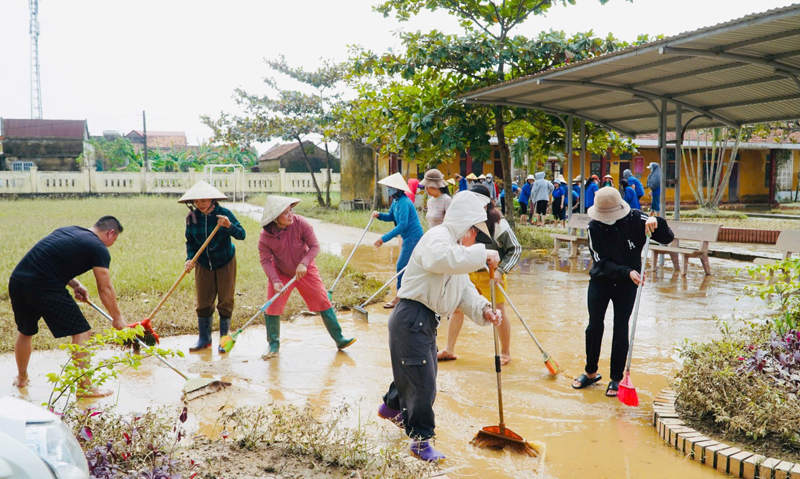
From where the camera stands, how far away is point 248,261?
1150 centimetres

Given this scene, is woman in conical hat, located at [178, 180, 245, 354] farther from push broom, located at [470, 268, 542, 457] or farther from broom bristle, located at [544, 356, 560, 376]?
push broom, located at [470, 268, 542, 457]

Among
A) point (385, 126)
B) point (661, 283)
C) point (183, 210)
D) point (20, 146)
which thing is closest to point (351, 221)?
point (385, 126)

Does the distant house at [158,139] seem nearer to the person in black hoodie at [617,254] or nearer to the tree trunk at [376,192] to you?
the tree trunk at [376,192]

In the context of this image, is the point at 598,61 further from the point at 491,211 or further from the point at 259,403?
the point at 259,403

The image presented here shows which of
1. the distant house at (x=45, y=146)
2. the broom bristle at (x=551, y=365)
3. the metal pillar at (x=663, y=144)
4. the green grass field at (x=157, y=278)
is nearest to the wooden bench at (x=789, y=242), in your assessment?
the metal pillar at (x=663, y=144)

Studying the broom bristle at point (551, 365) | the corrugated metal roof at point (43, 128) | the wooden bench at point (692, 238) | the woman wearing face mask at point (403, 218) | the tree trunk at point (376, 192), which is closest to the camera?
the broom bristle at point (551, 365)

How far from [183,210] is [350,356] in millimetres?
19762

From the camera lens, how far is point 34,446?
2029 mm

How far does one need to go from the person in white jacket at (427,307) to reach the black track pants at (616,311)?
159 cm

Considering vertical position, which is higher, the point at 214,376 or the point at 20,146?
the point at 20,146

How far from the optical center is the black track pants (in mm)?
5168

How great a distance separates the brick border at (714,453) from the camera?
3535mm

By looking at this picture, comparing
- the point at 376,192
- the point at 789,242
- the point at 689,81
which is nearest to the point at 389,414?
the point at 789,242

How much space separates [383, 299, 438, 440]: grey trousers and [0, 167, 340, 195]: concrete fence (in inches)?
1176
